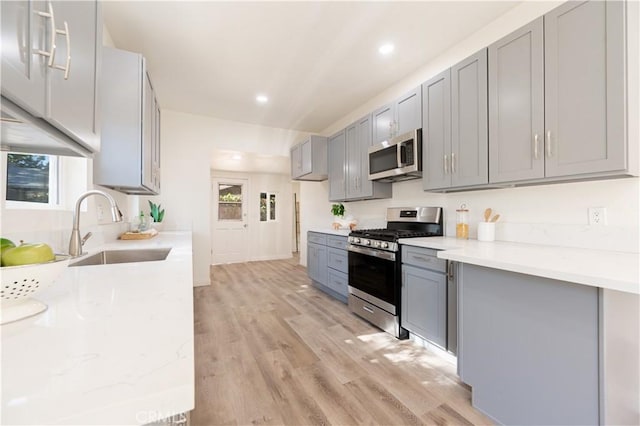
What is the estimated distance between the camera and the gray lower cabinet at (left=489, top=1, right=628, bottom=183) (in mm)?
1340

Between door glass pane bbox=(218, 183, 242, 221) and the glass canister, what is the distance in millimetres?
5135

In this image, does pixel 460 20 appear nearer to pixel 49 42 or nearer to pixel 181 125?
pixel 49 42

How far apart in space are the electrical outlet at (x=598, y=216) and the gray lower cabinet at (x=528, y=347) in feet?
2.71

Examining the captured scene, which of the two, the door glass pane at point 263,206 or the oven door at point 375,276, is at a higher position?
the door glass pane at point 263,206

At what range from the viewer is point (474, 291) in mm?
1494

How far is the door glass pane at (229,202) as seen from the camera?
6230 millimetres

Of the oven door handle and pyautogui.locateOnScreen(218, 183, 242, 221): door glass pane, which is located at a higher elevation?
pyautogui.locateOnScreen(218, 183, 242, 221): door glass pane

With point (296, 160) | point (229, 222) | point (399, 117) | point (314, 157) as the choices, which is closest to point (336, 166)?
point (314, 157)

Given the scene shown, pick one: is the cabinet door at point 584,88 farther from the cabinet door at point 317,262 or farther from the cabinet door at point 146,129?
the cabinet door at point 146,129

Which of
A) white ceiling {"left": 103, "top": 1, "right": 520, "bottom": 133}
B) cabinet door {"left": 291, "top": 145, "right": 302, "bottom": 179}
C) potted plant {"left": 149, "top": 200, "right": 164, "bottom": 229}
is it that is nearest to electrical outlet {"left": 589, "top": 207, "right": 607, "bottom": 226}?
white ceiling {"left": 103, "top": 1, "right": 520, "bottom": 133}

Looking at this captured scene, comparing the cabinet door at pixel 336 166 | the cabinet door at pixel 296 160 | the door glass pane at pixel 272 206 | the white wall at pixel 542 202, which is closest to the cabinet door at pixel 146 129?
the cabinet door at pixel 336 166

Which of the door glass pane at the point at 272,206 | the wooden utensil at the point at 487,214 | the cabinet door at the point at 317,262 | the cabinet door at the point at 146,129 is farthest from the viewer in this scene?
the door glass pane at the point at 272,206

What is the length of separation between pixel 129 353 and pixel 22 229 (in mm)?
1194

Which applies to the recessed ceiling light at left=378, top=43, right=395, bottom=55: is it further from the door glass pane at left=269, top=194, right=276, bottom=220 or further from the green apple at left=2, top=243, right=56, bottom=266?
the door glass pane at left=269, top=194, right=276, bottom=220
